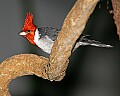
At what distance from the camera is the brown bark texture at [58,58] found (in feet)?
2.45

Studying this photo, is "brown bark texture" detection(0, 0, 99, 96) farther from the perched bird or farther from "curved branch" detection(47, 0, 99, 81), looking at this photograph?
the perched bird

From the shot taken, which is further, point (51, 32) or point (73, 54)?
point (73, 54)

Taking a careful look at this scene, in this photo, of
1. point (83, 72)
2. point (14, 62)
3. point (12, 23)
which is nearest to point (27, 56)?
point (14, 62)

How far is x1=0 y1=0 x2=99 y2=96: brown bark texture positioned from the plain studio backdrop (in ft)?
4.12

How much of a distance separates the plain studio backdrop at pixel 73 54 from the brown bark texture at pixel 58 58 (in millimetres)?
1255

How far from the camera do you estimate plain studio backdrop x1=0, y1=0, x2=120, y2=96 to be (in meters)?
2.34

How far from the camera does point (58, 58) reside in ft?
3.04

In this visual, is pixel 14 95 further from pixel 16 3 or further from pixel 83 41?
pixel 83 41

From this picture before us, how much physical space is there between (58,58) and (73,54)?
1.58m

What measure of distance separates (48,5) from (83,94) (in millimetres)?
834

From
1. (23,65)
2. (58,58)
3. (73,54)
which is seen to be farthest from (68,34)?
(73,54)

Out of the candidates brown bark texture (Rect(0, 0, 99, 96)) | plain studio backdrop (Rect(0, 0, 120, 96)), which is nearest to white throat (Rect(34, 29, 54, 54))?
brown bark texture (Rect(0, 0, 99, 96))

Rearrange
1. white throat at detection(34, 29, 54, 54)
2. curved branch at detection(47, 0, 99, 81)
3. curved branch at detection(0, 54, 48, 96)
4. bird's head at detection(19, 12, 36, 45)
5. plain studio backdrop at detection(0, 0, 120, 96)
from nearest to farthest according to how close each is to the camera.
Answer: curved branch at detection(47, 0, 99, 81)
curved branch at detection(0, 54, 48, 96)
bird's head at detection(19, 12, 36, 45)
white throat at detection(34, 29, 54, 54)
plain studio backdrop at detection(0, 0, 120, 96)

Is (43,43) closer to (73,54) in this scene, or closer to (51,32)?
A: (51,32)
